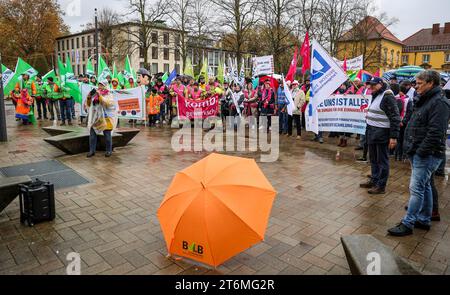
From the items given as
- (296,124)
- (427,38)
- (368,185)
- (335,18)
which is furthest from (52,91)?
(427,38)

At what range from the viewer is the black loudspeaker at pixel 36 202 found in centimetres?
461

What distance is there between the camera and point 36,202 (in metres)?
4.63

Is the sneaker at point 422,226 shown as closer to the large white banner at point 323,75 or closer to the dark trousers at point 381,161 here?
the dark trousers at point 381,161

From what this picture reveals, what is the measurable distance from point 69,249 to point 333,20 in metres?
32.9

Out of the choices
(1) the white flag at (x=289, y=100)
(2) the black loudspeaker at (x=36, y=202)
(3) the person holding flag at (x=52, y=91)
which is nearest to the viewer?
(2) the black loudspeaker at (x=36, y=202)

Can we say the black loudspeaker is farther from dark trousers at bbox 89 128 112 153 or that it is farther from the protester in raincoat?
dark trousers at bbox 89 128 112 153

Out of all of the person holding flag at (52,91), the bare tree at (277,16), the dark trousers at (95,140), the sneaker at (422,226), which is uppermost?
the bare tree at (277,16)

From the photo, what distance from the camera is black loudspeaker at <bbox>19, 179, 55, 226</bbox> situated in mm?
4605

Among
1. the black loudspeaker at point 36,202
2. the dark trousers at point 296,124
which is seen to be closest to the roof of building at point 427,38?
the dark trousers at point 296,124

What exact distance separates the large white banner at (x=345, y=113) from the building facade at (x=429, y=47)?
2538 inches

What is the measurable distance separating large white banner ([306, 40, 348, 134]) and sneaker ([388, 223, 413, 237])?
4.11 meters

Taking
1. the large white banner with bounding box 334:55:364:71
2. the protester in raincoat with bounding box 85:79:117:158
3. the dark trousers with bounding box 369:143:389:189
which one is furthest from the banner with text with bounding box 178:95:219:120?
the dark trousers with bounding box 369:143:389:189

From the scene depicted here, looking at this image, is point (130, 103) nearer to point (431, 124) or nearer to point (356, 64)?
point (356, 64)
